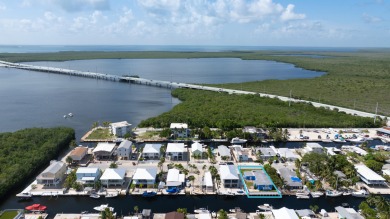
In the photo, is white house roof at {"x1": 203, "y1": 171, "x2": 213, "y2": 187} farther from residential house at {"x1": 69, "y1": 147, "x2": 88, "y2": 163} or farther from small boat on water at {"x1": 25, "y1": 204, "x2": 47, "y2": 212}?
residential house at {"x1": 69, "y1": 147, "x2": 88, "y2": 163}

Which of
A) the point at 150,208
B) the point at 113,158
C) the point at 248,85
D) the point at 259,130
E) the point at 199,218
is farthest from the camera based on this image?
the point at 248,85

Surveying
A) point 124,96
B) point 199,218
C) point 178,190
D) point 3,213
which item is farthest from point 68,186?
point 124,96

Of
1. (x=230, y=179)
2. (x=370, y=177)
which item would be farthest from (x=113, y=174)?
(x=370, y=177)

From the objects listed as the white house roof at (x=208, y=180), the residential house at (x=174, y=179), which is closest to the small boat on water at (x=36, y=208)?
the residential house at (x=174, y=179)

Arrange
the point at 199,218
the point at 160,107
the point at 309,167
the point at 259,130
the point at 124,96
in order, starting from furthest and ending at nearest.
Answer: the point at 124,96, the point at 160,107, the point at 259,130, the point at 309,167, the point at 199,218

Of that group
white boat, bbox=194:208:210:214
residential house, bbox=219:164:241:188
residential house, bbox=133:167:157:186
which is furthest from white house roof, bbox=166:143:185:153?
white boat, bbox=194:208:210:214

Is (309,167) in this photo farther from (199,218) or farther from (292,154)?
(199,218)

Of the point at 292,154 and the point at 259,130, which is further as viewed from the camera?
the point at 259,130

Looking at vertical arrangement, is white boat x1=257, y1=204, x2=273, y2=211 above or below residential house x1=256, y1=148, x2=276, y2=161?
below
